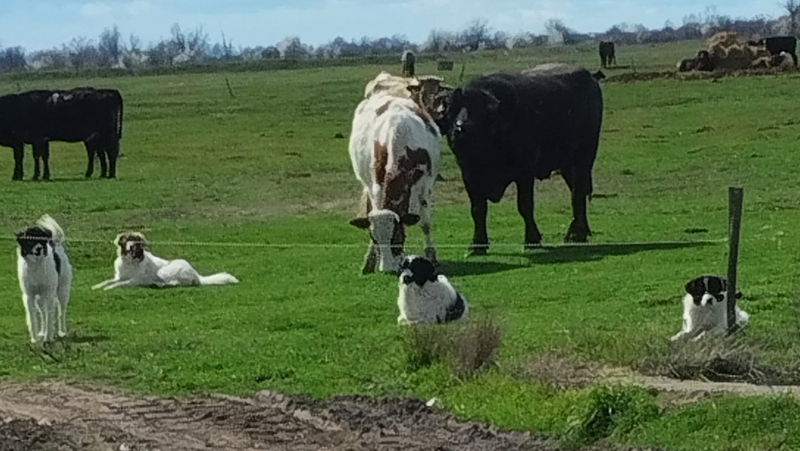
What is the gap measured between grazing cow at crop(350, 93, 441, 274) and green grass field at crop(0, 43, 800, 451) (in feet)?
2.32

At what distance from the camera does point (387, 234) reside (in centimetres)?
2034

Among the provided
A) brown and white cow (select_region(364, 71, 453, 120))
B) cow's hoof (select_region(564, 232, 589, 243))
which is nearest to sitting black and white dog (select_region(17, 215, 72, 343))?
brown and white cow (select_region(364, 71, 453, 120))

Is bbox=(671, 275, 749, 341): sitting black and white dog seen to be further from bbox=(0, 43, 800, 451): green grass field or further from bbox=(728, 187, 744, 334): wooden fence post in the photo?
bbox=(0, 43, 800, 451): green grass field

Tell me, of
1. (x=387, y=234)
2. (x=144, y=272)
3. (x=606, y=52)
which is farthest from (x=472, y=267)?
(x=606, y=52)

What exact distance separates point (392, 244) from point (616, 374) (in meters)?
8.37

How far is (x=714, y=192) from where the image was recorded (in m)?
30.7

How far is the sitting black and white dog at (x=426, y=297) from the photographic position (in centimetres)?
1523

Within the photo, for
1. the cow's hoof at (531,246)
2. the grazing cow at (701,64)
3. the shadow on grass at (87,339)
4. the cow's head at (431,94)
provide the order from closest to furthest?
the shadow on grass at (87,339) < the cow's hoof at (531,246) < the cow's head at (431,94) < the grazing cow at (701,64)

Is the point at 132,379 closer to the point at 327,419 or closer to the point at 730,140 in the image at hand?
the point at 327,419

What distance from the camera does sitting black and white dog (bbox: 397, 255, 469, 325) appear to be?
15.2m

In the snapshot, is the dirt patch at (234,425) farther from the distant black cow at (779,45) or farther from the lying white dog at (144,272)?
the distant black cow at (779,45)

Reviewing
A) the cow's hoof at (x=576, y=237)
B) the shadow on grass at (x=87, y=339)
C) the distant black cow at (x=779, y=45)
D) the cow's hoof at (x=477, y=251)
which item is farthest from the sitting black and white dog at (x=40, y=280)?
Result: the distant black cow at (x=779, y=45)

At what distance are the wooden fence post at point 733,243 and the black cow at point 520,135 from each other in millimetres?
8653

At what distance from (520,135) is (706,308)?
10320 millimetres
